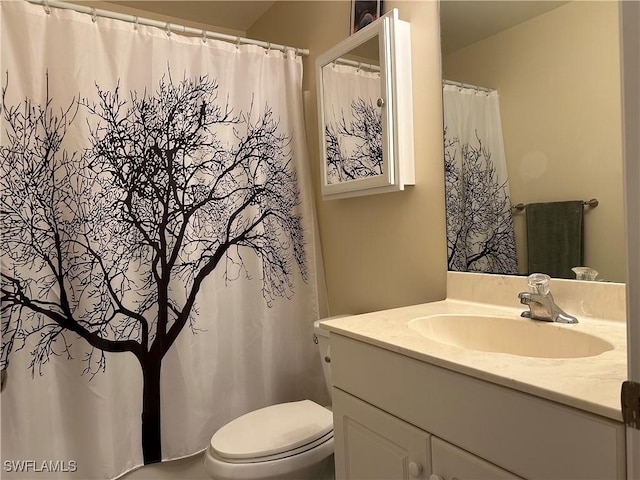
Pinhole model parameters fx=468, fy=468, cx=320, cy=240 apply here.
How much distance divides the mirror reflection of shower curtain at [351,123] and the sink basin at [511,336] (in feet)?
2.07

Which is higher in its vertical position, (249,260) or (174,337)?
(249,260)

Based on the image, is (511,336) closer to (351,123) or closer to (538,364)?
(538,364)

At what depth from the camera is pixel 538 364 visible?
846mm

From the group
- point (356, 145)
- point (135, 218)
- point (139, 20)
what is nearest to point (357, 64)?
point (356, 145)

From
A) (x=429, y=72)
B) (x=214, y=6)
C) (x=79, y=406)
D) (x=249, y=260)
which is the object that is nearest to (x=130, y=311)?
(x=79, y=406)

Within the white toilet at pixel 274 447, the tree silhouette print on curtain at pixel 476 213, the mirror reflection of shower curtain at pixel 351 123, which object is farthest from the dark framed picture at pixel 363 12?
the white toilet at pixel 274 447

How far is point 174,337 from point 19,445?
64 cm

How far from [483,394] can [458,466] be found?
0.17 meters

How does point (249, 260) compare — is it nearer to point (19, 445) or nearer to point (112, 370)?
point (112, 370)

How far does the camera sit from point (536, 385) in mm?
747

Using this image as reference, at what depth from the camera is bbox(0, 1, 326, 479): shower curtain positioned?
1694 mm

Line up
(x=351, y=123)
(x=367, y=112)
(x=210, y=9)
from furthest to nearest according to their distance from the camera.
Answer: (x=210, y=9) → (x=351, y=123) → (x=367, y=112)

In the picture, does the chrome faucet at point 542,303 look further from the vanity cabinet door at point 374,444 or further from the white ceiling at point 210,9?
the white ceiling at point 210,9

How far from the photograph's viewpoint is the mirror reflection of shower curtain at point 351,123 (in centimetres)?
173
